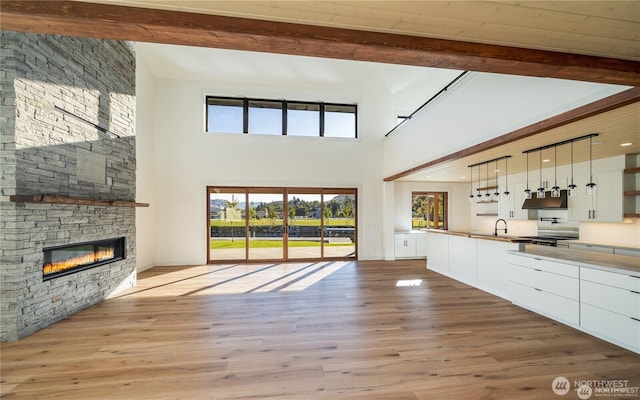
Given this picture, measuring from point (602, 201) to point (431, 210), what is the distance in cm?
398

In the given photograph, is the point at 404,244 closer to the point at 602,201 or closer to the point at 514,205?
the point at 514,205

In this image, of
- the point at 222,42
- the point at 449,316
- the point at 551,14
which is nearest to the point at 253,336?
the point at 449,316

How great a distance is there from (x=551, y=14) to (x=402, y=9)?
3.21ft

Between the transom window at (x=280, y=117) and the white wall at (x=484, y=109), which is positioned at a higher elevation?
the transom window at (x=280, y=117)

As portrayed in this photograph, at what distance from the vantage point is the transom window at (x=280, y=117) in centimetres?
743

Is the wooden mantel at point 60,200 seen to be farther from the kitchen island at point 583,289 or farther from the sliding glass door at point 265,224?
the kitchen island at point 583,289

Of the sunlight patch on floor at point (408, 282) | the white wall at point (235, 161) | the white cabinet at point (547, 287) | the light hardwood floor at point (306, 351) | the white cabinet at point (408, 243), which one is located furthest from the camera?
the white cabinet at point (408, 243)

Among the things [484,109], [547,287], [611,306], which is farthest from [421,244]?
[611,306]

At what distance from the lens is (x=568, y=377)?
2314mm

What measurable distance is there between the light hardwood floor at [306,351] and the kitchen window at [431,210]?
4248 mm

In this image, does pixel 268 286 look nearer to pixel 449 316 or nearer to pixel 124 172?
pixel 449 316

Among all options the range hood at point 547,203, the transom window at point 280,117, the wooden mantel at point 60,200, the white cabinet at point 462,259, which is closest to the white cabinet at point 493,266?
the white cabinet at point 462,259

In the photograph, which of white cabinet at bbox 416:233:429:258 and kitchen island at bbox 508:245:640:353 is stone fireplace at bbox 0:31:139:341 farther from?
white cabinet at bbox 416:233:429:258

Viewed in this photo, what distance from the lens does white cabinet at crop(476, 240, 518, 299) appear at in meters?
4.43
